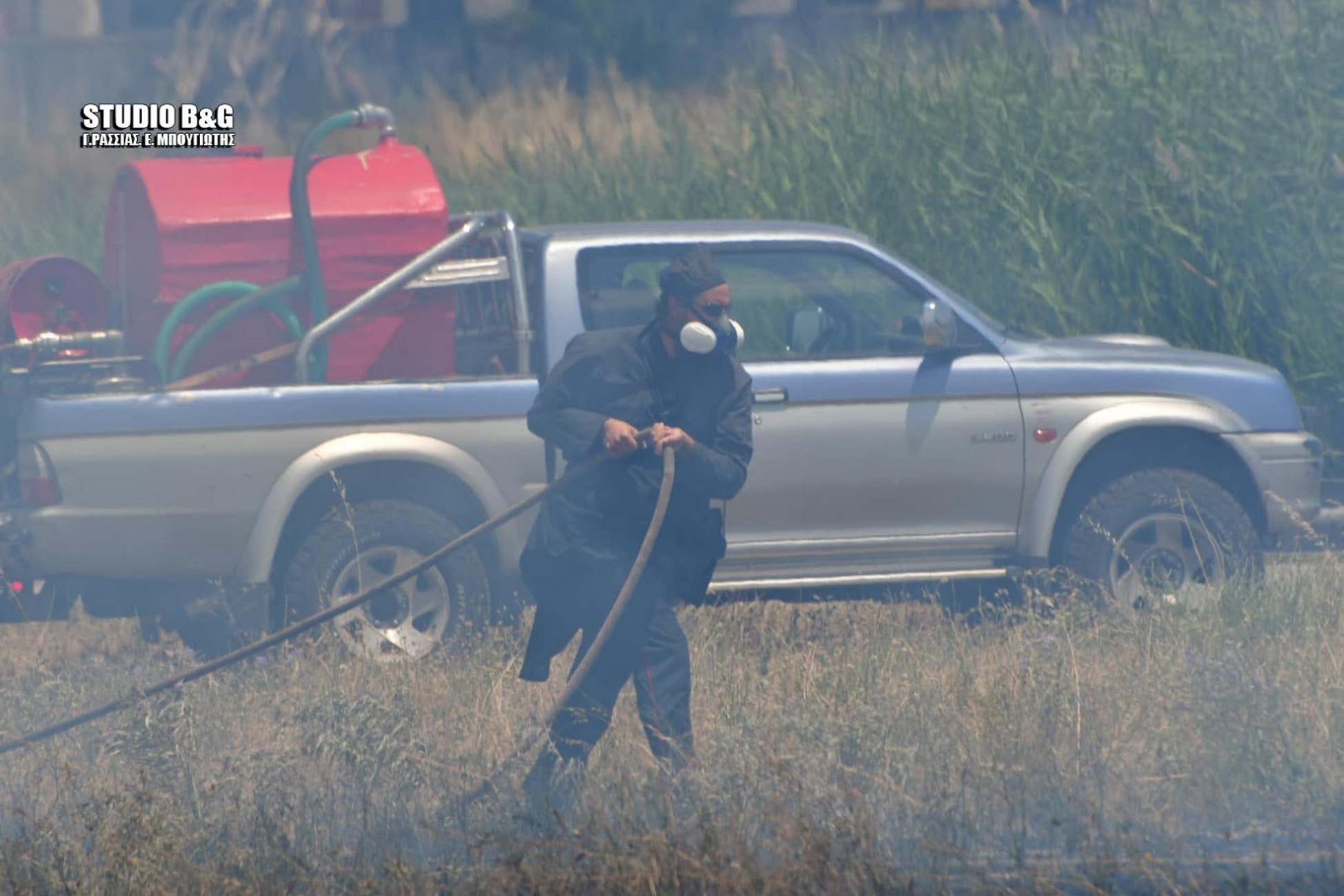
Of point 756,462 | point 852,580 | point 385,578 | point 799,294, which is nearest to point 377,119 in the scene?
point 799,294

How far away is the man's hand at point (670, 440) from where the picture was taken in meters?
4.80

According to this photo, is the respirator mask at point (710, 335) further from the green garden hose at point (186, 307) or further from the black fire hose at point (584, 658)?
the green garden hose at point (186, 307)

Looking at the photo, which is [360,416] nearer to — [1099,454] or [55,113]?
[1099,454]

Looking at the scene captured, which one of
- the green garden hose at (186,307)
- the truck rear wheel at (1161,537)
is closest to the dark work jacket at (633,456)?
the green garden hose at (186,307)

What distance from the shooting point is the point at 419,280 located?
7129mm

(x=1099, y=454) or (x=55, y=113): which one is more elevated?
(x=55, y=113)

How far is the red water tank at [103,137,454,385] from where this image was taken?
278 inches

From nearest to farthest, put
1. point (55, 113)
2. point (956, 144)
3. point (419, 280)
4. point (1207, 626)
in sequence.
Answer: point (1207, 626) → point (419, 280) → point (956, 144) → point (55, 113)

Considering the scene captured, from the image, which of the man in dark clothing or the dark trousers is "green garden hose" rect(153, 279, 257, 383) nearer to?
the man in dark clothing

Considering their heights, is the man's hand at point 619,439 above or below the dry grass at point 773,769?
above

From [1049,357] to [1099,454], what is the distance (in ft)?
1.64

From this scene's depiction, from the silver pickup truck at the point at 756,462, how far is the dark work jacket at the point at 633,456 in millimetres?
1514

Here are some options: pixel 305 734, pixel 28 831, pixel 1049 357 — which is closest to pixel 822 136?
pixel 1049 357

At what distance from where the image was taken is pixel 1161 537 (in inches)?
282
